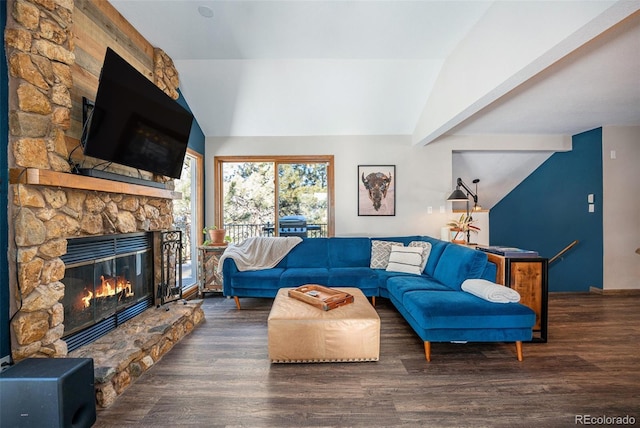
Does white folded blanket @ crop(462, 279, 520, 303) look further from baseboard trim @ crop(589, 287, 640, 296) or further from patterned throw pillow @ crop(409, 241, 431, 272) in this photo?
baseboard trim @ crop(589, 287, 640, 296)

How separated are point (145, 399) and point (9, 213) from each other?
137cm

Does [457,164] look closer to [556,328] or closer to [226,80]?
[556,328]

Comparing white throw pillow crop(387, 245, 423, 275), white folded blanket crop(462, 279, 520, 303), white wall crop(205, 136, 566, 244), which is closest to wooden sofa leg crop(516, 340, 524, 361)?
white folded blanket crop(462, 279, 520, 303)

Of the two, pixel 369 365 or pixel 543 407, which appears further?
pixel 369 365

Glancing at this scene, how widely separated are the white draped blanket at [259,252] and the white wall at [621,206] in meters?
4.65

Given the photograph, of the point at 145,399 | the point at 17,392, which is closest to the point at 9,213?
the point at 17,392

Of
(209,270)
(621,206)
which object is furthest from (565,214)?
(209,270)

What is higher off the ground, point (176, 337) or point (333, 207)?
point (333, 207)

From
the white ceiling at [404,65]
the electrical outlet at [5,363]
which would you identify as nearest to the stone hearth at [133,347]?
the electrical outlet at [5,363]

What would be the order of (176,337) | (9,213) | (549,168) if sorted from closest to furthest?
1. (9,213)
2. (176,337)
3. (549,168)

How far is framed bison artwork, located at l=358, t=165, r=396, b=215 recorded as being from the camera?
440cm

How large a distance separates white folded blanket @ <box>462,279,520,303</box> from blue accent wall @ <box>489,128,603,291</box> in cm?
318

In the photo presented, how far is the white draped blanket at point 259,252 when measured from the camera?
355cm

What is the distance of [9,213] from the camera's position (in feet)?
5.10
